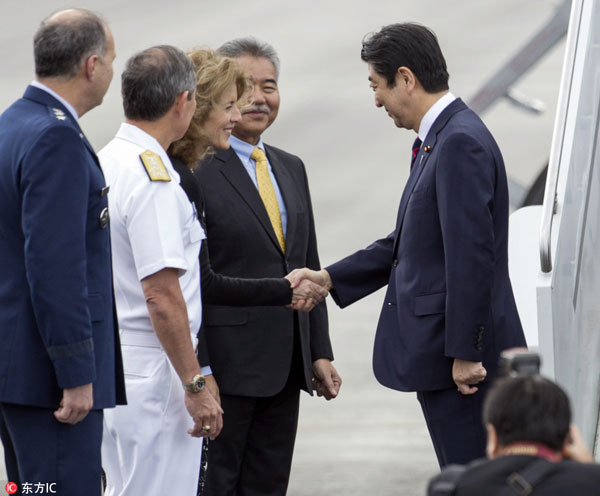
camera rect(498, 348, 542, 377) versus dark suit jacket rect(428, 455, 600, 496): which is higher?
camera rect(498, 348, 542, 377)

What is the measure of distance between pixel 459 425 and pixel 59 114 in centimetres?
142

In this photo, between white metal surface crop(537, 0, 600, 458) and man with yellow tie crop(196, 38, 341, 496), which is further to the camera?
white metal surface crop(537, 0, 600, 458)

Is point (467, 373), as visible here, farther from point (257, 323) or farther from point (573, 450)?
point (573, 450)

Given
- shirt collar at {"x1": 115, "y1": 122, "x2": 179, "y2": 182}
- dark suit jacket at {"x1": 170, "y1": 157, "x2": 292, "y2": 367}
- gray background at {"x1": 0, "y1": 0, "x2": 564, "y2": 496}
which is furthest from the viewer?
gray background at {"x1": 0, "y1": 0, "x2": 564, "y2": 496}

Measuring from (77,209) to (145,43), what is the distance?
12352 millimetres

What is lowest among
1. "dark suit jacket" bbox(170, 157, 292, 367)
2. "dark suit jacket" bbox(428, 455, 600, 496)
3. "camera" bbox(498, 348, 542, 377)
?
"dark suit jacket" bbox(170, 157, 292, 367)

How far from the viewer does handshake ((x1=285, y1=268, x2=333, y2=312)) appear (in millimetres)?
3797

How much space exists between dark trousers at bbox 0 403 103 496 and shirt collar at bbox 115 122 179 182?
75cm

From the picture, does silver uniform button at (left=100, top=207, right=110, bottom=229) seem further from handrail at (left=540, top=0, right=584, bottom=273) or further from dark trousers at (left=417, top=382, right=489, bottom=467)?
handrail at (left=540, top=0, right=584, bottom=273)

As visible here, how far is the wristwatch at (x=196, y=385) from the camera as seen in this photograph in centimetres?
315

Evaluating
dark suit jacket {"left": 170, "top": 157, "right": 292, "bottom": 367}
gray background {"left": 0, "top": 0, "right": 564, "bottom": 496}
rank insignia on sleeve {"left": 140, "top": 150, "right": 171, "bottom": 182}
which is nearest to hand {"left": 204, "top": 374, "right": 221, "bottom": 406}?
dark suit jacket {"left": 170, "top": 157, "right": 292, "bottom": 367}

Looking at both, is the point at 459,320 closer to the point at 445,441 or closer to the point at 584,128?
the point at 445,441

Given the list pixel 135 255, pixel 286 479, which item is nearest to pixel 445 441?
pixel 286 479

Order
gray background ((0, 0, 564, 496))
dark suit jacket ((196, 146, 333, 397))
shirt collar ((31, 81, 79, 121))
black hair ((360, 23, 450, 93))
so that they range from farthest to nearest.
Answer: gray background ((0, 0, 564, 496)), dark suit jacket ((196, 146, 333, 397)), black hair ((360, 23, 450, 93)), shirt collar ((31, 81, 79, 121))
